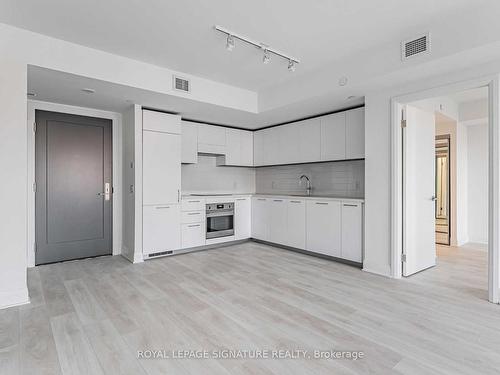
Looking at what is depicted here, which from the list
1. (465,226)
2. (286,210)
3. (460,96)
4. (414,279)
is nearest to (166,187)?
(286,210)

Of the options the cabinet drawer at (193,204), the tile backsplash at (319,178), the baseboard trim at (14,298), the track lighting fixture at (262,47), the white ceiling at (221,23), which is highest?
the white ceiling at (221,23)

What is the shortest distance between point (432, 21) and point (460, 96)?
113 inches

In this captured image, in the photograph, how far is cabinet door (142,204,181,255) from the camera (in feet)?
14.4

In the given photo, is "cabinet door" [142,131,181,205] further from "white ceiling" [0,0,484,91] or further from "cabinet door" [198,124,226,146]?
"white ceiling" [0,0,484,91]

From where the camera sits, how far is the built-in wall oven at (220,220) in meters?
5.16

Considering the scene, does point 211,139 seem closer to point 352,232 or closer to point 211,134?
point 211,134

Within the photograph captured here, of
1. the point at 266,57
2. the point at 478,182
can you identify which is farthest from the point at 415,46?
the point at 478,182

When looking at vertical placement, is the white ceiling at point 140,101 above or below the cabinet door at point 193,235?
above

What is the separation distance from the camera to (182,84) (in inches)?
154

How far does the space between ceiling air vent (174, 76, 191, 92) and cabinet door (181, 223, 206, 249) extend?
216 centimetres

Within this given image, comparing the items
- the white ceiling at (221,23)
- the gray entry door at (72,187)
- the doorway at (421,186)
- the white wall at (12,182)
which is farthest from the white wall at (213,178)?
the doorway at (421,186)

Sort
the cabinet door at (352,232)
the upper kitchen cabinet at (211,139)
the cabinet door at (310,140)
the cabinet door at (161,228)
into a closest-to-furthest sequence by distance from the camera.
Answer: the cabinet door at (352,232) < the cabinet door at (161,228) < the cabinet door at (310,140) < the upper kitchen cabinet at (211,139)

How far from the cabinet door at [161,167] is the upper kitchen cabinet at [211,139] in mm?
669

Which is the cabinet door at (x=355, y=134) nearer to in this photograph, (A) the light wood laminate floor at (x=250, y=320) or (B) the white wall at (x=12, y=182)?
(A) the light wood laminate floor at (x=250, y=320)
